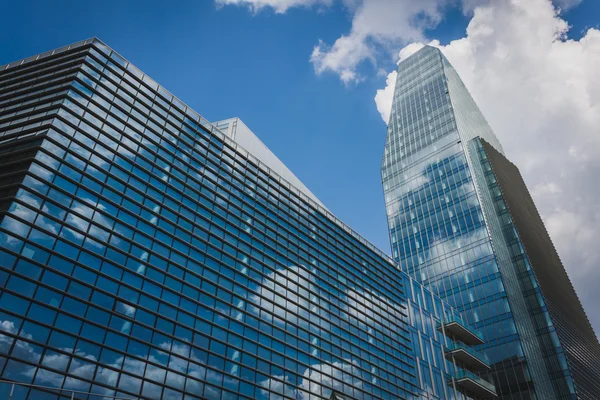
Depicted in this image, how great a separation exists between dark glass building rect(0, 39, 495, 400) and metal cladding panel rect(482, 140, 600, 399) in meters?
41.6

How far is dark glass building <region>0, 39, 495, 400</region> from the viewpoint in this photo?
24.3m

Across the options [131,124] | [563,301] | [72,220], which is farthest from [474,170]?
[72,220]

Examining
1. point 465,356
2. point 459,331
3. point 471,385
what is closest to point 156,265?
point 471,385

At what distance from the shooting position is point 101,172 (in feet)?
99.5

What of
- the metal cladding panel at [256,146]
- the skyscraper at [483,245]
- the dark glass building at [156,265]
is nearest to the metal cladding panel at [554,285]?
the skyscraper at [483,245]

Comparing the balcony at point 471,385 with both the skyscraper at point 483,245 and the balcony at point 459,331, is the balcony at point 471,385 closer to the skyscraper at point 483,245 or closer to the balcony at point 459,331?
the balcony at point 459,331

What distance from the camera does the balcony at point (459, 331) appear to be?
189 ft

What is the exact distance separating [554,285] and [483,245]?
23.8 meters

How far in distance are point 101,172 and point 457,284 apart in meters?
66.0

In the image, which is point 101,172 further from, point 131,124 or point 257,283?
point 257,283

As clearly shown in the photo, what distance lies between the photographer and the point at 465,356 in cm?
5675

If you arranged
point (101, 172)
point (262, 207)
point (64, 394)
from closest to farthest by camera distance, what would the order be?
point (64, 394) → point (101, 172) → point (262, 207)

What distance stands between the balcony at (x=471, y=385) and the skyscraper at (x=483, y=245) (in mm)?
11778

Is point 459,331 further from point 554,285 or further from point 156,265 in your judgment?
point 554,285
